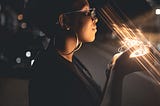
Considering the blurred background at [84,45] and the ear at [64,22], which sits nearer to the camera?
the ear at [64,22]

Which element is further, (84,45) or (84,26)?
(84,45)

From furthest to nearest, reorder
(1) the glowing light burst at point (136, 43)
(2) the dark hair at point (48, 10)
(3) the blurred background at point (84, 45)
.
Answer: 1. (3) the blurred background at point (84, 45)
2. (2) the dark hair at point (48, 10)
3. (1) the glowing light burst at point (136, 43)

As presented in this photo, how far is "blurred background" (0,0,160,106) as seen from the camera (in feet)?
7.61

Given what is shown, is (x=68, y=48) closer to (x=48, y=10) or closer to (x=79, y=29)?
(x=79, y=29)

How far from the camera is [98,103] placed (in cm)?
205

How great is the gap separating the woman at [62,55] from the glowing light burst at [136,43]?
162 mm

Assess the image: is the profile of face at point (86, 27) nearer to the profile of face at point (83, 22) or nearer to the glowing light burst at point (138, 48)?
the profile of face at point (83, 22)

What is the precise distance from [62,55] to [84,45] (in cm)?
301

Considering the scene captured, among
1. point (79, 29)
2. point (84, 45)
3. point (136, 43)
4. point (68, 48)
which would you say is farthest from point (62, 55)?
point (84, 45)

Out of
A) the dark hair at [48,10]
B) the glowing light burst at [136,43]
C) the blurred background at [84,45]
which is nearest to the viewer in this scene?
the glowing light burst at [136,43]

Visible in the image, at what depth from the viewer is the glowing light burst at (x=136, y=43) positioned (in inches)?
78.8

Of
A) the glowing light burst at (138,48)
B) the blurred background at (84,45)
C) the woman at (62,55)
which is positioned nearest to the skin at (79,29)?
the woman at (62,55)

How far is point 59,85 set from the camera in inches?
79.6

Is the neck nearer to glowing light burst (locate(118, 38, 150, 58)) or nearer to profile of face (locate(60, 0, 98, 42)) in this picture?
profile of face (locate(60, 0, 98, 42))
